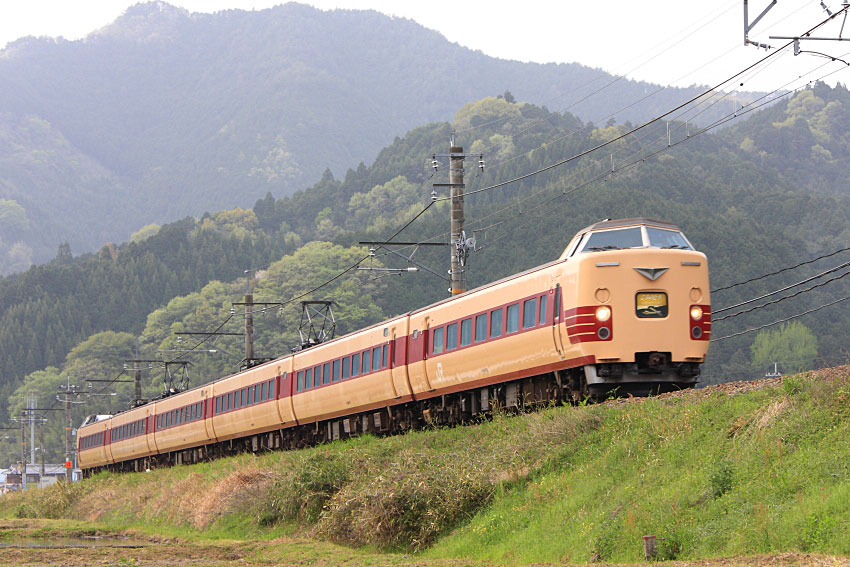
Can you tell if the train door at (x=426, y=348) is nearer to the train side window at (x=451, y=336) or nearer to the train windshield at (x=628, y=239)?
the train side window at (x=451, y=336)

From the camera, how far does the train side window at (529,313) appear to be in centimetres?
2289

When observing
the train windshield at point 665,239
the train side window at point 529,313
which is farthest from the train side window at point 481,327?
the train windshield at point 665,239

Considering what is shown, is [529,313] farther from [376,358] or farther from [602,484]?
[376,358]

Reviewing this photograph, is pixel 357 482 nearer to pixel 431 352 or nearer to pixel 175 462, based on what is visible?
pixel 431 352

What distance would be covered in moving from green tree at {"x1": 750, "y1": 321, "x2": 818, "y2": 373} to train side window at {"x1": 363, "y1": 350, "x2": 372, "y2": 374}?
72.3m

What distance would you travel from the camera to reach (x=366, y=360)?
105 ft

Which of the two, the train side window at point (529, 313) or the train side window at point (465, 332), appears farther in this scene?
the train side window at point (465, 332)

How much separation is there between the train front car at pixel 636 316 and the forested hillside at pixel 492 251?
55399mm

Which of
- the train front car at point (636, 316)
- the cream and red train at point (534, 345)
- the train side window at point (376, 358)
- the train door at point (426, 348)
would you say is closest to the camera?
the train front car at point (636, 316)

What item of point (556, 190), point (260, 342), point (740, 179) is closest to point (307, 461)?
point (260, 342)

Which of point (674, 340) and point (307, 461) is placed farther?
point (307, 461)

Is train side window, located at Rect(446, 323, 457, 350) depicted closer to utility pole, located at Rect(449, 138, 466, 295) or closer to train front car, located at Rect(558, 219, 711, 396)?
utility pole, located at Rect(449, 138, 466, 295)

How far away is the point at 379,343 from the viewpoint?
102 feet

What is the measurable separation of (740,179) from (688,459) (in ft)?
470
